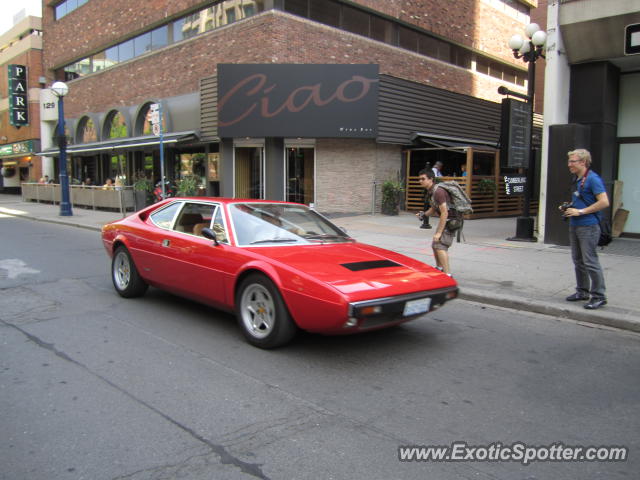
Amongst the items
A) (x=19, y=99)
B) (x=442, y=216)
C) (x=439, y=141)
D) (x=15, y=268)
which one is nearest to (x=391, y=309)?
(x=442, y=216)

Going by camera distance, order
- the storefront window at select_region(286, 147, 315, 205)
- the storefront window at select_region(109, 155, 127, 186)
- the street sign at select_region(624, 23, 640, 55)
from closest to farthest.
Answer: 1. the street sign at select_region(624, 23, 640, 55)
2. the storefront window at select_region(286, 147, 315, 205)
3. the storefront window at select_region(109, 155, 127, 186)

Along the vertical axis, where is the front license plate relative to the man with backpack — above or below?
below

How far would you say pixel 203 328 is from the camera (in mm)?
5445

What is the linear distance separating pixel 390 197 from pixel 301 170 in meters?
3.43

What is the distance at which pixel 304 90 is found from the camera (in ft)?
57.1

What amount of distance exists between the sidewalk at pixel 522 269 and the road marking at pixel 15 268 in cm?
614

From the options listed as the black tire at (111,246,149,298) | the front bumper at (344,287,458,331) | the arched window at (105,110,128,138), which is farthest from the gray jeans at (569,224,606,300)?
the arched window at (105,110,128,138)

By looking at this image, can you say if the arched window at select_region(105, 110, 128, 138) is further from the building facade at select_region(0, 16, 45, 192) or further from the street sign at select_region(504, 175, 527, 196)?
the street sign at select_region(504, 175, 527, 196)

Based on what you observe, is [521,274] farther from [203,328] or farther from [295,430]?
[295,430]

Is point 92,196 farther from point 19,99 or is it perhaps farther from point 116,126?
point 19,99

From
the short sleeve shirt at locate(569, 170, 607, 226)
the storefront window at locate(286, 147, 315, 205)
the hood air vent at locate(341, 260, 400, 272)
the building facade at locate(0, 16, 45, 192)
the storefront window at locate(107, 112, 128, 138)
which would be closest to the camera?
the hood air vent at locate(341, 260, 400, 272)

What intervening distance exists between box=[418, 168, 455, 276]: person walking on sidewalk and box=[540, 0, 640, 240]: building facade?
482 cm

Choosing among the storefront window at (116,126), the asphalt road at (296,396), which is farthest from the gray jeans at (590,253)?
the storefront window at (116,126)

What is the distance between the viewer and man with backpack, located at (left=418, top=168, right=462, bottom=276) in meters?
6.99
